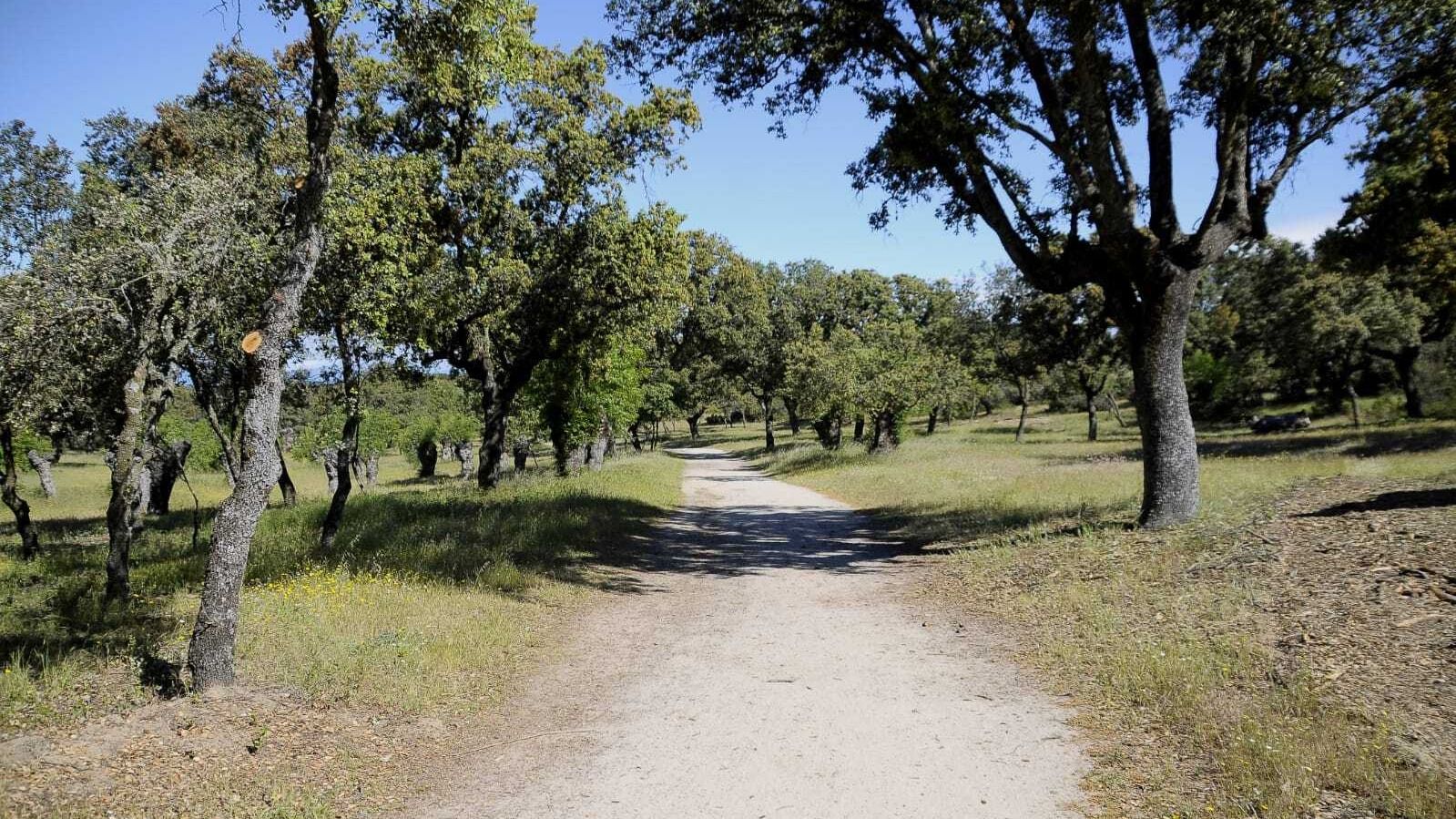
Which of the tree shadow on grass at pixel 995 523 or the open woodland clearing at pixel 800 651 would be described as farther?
the tree shadow on grass at pixel 995 523

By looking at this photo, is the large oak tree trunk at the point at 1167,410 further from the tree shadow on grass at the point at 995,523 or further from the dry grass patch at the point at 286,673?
the dry grass patch at the point at 286,673

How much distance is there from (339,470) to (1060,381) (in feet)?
154

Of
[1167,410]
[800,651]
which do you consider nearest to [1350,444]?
[1167,410]

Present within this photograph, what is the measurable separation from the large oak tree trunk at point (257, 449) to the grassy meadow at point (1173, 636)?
6.22 m

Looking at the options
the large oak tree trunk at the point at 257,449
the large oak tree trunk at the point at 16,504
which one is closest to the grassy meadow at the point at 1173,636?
the large oak tree trunk at the point at 257,449

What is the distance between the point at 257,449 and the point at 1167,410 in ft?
37.2

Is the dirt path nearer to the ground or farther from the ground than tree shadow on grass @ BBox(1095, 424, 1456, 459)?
nearer to the ground

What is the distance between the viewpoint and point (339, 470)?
1244 cm

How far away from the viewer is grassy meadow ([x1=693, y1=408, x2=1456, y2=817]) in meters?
3.99

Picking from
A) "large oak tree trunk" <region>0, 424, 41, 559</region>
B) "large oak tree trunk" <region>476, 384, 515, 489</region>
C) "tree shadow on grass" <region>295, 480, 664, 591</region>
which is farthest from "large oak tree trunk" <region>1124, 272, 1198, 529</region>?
"large oak tree trunk" <region>0, 424, 41, 559</region>

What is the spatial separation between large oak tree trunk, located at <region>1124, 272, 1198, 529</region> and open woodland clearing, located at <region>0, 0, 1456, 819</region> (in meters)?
0.06

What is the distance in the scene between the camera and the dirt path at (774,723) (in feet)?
14.0

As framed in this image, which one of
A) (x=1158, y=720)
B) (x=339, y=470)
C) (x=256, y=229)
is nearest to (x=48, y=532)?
(x=339, y=470)

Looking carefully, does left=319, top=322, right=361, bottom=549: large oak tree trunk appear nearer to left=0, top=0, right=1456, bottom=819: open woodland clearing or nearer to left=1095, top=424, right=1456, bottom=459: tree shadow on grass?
left=0, top=0, right=1456, bottom=819: open woodland clearing
